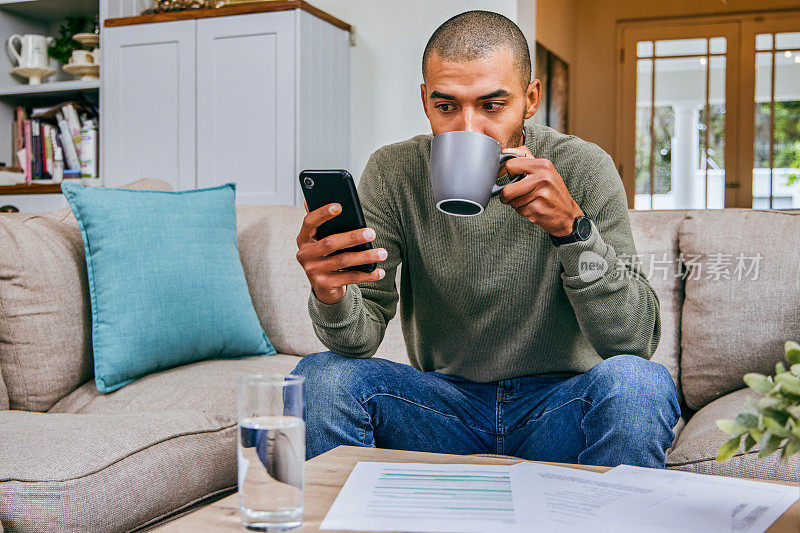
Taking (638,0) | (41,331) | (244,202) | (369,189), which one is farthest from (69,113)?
(638,0)

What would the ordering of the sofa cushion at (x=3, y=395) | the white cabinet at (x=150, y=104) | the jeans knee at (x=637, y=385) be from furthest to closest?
the white cabinet at (x=150, y=104), the sofa cushion at (x=3, y=395), the jeans knee at (x=637, y=385)

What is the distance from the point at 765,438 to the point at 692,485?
0.24 m

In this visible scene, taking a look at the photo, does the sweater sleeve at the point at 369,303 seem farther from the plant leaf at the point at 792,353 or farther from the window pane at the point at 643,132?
the window pane at the point at 643,132

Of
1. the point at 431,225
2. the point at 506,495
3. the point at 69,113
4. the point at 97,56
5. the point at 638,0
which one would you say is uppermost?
the point at 638,0

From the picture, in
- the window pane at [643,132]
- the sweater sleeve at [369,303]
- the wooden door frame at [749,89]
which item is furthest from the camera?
the window pane at [643,132]

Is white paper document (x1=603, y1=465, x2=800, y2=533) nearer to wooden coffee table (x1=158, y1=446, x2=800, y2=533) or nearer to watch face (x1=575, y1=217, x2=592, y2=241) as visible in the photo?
wooden coffee table (x1=158, y1=446, x2=800, y2=533)

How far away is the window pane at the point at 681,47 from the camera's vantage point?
5777 millimetres

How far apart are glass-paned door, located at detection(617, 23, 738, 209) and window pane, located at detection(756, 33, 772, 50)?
0.53 feet

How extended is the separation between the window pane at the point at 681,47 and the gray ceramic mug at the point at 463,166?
5415 mm

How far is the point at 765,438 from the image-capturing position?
619 millimetres

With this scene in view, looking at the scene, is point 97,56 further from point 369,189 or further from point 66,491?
point 66,491

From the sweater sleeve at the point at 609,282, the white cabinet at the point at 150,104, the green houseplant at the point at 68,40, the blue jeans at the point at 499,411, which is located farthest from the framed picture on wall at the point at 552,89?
the blue jeans at the point at 499,411

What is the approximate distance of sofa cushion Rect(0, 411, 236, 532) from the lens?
106 cm

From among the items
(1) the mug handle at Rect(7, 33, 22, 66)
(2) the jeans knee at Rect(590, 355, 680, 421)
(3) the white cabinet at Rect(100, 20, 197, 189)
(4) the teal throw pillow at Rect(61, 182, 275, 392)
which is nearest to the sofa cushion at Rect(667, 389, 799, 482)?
(2) the jeans knee at Rect(590, 355, 680, 421)
